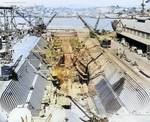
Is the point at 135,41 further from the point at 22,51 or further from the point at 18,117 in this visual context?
the point at 18,117

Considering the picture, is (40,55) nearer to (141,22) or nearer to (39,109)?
(39,109)

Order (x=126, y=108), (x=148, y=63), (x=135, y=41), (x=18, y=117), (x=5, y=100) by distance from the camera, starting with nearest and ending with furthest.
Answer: (x=18, y=117), (x=5, y=100), (x=126, y=108), (x=148, y=63), (x=135, y=41)

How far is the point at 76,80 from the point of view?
3547 cm

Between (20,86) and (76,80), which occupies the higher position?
(20,86)

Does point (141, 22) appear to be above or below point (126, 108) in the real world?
above

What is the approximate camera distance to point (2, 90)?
2150cm

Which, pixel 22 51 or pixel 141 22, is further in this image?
pixel 141 22

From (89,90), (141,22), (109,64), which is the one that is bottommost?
(89,90)

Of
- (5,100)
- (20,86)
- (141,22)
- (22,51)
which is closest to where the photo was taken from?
(5,100)

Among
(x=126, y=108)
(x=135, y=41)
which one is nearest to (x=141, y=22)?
(x=135, y=41)

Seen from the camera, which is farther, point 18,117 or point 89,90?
point 89,90

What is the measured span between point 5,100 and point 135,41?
35201mm

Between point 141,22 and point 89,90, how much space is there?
108ft

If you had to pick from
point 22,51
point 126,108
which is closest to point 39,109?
point 126,108
